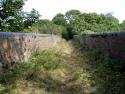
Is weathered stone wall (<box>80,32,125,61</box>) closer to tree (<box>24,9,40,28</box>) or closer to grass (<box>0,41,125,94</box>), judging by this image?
grass (<box>0,41,125,94</box>)

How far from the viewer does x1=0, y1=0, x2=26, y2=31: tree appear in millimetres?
8789

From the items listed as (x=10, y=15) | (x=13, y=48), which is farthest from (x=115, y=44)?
(x=10, y=15)

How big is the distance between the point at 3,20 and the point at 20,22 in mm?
564

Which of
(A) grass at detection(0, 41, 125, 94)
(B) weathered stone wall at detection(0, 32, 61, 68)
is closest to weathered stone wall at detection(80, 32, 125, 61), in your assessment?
(A) grass at detection(0, 41, 125, 94)

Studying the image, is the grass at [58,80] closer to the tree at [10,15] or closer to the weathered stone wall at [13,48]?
the weathered stone wall at [13,48]

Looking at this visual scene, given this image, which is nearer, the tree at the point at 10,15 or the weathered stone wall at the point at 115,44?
the tree at the point at 10,15

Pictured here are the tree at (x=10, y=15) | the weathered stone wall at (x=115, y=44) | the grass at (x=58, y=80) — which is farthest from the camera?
the weathered stone wall at (x=115, y=44)

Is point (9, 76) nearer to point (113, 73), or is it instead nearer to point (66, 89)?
point (66, 89)

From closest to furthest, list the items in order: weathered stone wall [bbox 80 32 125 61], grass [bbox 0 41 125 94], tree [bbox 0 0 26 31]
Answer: grass [bbox 0 41 125 94]
tree [bbox 0 0 26 31]
weathered stone wall [bbox 80 32 125 61]

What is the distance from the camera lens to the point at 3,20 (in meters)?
8.80

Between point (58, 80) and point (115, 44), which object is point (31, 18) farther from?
point (115, 44)

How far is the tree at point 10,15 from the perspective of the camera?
8.79m

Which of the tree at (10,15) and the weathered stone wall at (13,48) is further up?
the tree at (10,15)

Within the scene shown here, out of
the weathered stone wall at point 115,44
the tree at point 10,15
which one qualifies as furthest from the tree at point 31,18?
the weathered stone wall at point 115,44
